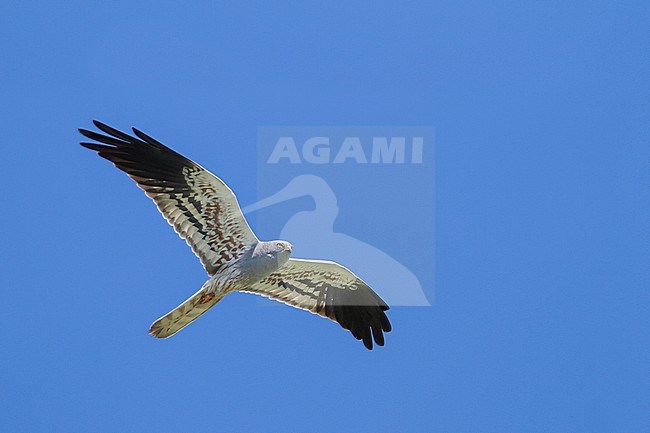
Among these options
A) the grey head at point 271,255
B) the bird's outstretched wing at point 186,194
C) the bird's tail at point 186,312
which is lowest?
the bird's tail at point 186,312

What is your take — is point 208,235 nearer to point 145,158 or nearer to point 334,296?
point 145,158

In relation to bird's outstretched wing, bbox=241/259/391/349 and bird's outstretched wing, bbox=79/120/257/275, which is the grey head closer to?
bird's outstretched wing, bbox=79/120/257/275

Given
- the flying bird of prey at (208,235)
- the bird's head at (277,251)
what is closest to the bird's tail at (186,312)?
the flying bird of prey at (208,235)

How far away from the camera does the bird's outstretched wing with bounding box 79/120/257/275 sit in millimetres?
15906

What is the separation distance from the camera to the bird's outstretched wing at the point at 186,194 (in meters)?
15.9

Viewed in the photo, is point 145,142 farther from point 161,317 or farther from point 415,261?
point 415,261

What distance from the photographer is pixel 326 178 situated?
16.9m

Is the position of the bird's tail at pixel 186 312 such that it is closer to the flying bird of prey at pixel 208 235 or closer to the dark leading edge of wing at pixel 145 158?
the flying bird of prey at pixel 208 235

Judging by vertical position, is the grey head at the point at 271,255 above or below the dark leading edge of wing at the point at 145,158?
below

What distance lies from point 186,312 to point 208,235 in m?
1.10

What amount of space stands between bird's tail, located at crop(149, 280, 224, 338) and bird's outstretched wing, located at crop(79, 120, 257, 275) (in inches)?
16.9

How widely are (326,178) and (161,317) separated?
295 cm

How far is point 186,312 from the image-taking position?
15.9 meters

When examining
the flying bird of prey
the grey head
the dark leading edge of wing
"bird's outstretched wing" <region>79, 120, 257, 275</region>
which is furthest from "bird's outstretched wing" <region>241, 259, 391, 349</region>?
the dark leading edge of wing
